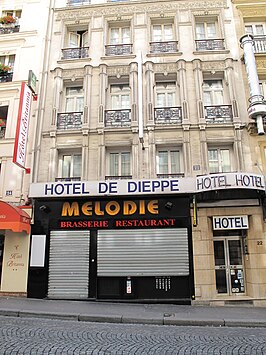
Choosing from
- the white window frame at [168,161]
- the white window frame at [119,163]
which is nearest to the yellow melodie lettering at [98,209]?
the white window frame at [119,163]

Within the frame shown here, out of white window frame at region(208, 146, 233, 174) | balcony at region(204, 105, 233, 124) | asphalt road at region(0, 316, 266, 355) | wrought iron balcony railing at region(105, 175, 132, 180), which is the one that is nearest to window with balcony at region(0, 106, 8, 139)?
wrought iron balcony railing at region(105, 175, 132, 180)

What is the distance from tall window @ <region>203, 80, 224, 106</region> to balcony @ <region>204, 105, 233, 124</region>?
447 mm

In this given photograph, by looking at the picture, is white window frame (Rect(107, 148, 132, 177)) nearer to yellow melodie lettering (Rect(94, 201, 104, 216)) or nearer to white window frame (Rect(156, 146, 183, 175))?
white window frame (Rect(156, 146, 183, 175))

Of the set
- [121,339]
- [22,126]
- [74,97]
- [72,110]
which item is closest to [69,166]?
[22,126]

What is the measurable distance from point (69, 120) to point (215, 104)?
6.35 m

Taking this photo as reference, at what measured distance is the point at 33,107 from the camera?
1252 cm

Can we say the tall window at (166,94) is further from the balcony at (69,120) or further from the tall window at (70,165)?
the tall window at (70,165)

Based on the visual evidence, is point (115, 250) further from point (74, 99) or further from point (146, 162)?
point (74, 99)

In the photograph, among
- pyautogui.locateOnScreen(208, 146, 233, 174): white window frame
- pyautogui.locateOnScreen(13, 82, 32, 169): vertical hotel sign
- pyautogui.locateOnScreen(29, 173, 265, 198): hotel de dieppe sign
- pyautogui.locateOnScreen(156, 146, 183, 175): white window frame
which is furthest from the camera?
pyautogui.locateOnScreen(156, 146, 183, 175): white window frame

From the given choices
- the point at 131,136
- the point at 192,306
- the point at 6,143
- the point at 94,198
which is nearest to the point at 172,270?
the point at 192,306

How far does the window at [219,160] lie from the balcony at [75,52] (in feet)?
Result: 24.2

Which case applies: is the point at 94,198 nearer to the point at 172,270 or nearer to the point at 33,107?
the point at 172,270

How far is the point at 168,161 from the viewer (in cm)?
1173

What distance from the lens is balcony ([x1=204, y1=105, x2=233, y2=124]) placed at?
11727mm
